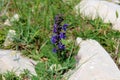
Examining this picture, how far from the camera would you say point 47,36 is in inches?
141

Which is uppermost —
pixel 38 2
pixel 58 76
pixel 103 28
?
pixel 38 2

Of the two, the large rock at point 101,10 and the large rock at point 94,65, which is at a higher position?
the large rock at point 101,10

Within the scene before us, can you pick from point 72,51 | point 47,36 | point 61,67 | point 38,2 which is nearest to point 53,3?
point 38,2

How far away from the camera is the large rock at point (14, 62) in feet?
10.2

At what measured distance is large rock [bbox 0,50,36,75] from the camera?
312 cm

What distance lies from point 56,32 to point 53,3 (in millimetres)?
1096

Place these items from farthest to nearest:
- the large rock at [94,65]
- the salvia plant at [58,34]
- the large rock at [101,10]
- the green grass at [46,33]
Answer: the large rock at [101,10]
the green grass at [46,33]
the salvia plant at [58,34]
the large rock at [94,65]

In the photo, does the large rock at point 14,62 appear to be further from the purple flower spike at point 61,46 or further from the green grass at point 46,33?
the purple flower spike at point 61,46

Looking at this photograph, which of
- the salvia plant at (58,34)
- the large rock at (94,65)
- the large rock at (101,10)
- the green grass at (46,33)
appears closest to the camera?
the large rock at (94,65)

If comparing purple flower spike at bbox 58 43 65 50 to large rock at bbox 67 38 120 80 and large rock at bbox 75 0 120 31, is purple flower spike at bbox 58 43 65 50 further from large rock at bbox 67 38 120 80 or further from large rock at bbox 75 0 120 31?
large rock at bbox 75 0 120 31

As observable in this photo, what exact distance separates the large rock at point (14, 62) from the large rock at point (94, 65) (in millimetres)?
425

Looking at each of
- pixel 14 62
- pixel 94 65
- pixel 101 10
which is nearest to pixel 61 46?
pixel 94 65

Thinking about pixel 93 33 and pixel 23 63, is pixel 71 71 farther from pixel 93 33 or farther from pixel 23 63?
pixel 93 33

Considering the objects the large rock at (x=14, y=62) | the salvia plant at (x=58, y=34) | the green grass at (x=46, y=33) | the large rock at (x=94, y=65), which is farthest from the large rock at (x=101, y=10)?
the large rock at (x=14, y=62)
